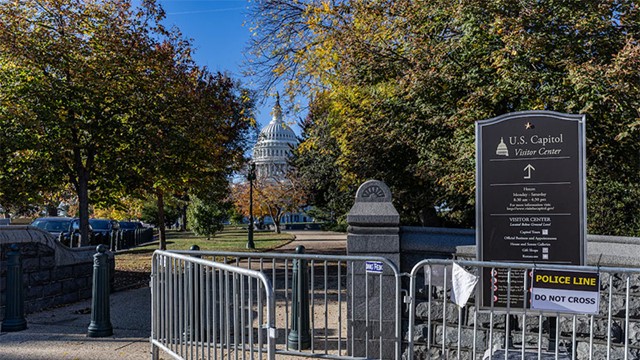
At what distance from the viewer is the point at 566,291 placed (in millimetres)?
4594

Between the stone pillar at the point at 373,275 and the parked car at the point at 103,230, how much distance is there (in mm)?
18824

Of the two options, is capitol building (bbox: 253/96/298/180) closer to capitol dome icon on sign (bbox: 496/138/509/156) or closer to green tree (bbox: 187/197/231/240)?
green tree (bbox: 187/197/231/240)

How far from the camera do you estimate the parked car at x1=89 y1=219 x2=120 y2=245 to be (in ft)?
78.5

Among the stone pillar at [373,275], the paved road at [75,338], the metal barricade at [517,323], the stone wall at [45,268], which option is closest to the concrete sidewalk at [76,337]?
the paved road at [75,338]

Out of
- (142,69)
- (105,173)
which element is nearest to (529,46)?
(142,69)

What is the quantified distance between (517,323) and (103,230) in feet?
84.1

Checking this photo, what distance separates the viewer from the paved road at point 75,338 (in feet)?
21.1

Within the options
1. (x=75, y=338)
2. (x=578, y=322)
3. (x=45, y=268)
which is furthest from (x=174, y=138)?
(x=578, y=322)

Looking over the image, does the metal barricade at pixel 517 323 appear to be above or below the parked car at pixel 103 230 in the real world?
above

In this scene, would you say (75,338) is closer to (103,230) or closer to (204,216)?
(204,216)

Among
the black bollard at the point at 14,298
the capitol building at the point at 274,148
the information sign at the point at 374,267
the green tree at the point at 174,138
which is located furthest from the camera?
the capitol building at the point at 274,148

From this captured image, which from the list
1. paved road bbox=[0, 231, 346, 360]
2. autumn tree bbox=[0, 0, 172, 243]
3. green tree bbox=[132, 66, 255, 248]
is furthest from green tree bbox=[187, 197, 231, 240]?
paved road bbox=[0, 231, 346, 360]

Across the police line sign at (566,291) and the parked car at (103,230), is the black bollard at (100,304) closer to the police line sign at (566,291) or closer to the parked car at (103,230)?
the police line sign at (566,291)

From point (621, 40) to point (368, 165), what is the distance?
6895mm
